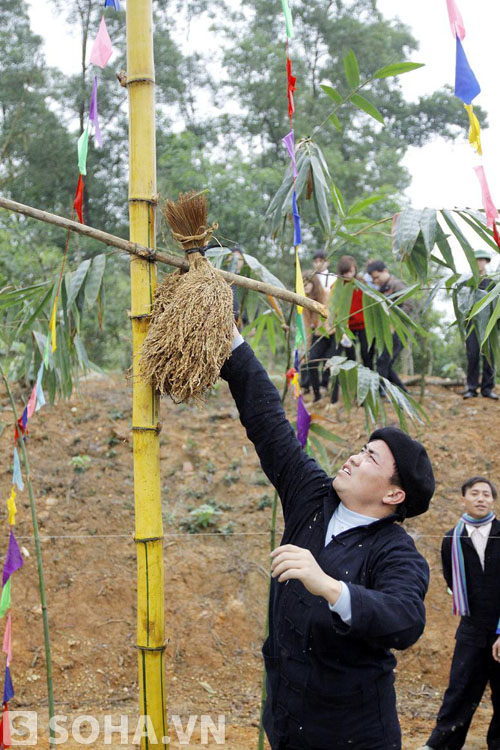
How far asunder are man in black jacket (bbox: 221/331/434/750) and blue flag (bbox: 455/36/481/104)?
40.6 inches

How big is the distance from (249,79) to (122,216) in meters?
3.01

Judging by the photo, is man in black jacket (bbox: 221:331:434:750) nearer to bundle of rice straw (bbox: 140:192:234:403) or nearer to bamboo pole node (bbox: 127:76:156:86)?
bundle of rice straw (bbox: 140:192:234:403)

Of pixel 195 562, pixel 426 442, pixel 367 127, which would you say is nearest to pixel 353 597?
pixel 195 562

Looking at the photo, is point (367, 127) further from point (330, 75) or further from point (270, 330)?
point (270, 330)

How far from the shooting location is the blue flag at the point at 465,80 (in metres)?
2.18

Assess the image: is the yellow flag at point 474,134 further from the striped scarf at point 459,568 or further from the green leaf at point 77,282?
the striped scarf at point 459,568

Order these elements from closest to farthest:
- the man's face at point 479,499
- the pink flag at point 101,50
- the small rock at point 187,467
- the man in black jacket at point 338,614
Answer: the man in black jacket at point 338,614 → the pink flag at point 101,50 → the man's face at point 479,499 → the small rock at point 187,467

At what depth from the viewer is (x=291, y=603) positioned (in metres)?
2.06

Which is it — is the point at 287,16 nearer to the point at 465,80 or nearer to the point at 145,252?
the point at 465,80

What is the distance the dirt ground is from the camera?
507cm

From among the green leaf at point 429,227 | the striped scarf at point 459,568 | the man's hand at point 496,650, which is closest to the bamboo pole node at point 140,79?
the green leaf at point 429,227

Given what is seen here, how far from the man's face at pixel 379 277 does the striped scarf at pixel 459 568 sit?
2967mm

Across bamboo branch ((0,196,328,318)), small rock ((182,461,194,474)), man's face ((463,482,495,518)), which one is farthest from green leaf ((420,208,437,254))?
small rock ((182,461,194,474))

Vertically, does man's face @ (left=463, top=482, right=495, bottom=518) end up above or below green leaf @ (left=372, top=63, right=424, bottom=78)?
below
